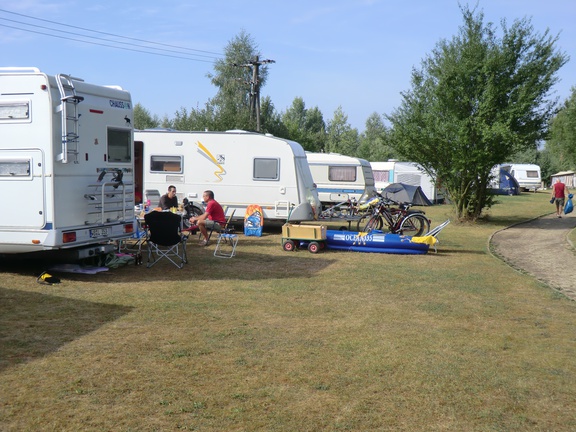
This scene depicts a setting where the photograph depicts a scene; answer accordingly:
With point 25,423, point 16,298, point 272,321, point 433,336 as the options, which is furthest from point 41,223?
point 433,336

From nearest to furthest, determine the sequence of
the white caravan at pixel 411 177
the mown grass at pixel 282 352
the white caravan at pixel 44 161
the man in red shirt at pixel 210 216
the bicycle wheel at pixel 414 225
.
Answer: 1. the mown grass at pixel 282 352
2. the white caravan at pixel 44 161
3. the man in red shirt at pixel 210 216
4. the bicycle wheel at pixel 414 225
5. the white caravan at pixel 411 177

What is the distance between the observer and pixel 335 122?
6906cm

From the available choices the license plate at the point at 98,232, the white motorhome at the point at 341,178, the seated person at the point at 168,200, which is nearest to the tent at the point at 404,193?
the white motorhome at the point at 341,178

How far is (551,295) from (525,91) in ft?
40.3

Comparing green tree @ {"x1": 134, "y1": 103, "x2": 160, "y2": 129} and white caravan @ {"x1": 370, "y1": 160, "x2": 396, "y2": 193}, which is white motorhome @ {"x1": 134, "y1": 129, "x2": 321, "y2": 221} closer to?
white caravan @ {"x1": 370, "y1": 160, "x2": 396, "y2": 193}

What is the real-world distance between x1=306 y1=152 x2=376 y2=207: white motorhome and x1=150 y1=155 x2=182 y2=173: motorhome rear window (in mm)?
9369

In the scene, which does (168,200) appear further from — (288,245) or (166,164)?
(288,245)

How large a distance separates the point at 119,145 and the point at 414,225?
25.7ft

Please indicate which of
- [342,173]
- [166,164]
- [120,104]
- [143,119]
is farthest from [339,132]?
[120,104]

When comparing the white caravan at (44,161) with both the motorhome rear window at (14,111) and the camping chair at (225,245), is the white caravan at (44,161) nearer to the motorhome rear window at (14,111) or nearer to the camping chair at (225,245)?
the motorhome rear window at (14,111)

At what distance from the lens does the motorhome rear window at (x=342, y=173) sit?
2464cm

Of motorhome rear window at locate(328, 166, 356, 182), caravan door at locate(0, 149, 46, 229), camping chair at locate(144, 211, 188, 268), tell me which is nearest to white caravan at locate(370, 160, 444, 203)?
motorhome rear window at locate(328, 166, 356, 182)

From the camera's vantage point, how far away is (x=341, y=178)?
81.5 feet

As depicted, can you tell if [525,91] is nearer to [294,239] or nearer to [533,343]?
[294,239]
